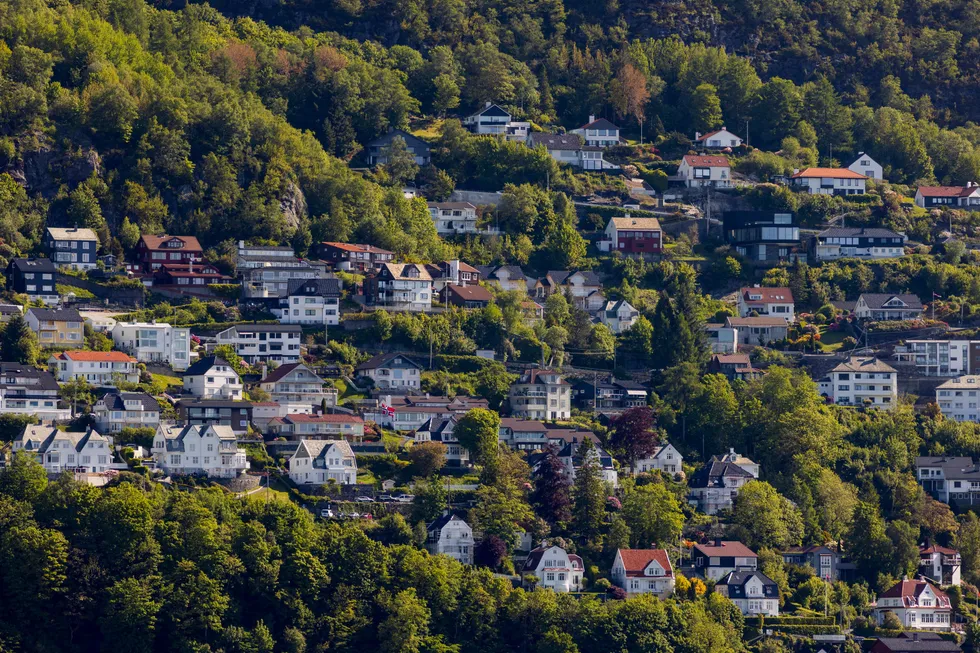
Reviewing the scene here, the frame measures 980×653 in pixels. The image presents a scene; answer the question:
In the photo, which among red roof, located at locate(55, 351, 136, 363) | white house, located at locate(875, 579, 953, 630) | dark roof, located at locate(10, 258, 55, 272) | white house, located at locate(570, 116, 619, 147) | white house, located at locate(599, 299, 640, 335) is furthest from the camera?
white house, located at locate(570, 116, 619, 147)

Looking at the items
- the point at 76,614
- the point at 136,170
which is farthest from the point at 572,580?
the point at 136,170

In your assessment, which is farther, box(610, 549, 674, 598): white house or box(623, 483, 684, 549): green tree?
box(623, 483, 684, 549): green tree

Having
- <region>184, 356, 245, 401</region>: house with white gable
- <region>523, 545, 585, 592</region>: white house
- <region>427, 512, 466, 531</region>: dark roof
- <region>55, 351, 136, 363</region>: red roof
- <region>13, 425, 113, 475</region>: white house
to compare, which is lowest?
<region>523, 545, 585, 592</region>: white house

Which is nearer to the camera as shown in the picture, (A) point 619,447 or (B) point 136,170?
(A) point 619,447

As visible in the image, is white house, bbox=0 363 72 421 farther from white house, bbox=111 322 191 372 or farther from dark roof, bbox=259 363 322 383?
dark roof, bbox=259 363 322 383

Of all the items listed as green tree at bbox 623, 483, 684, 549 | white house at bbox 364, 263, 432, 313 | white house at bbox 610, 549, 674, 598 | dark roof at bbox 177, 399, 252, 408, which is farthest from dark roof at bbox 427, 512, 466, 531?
white house at bbox 364, 263, 432, 313

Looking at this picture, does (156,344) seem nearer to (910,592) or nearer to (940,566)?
(910,592)

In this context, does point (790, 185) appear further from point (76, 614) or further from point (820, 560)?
point (76, 614)
